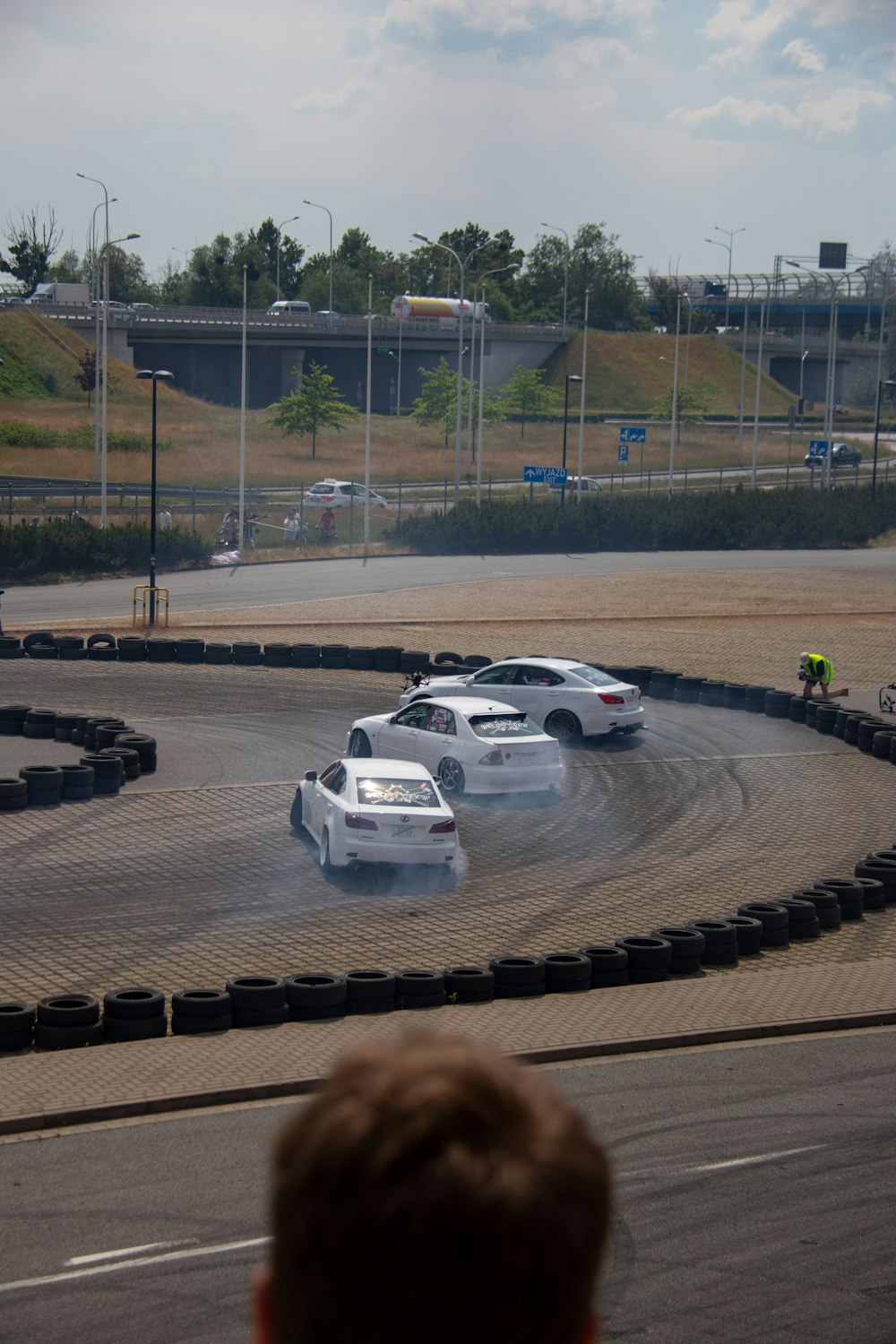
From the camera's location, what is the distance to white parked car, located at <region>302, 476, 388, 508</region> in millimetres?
72938

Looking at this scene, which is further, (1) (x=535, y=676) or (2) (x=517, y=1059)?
(1) (x=535, y=676)

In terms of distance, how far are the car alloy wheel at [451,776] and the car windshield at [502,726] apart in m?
0.64

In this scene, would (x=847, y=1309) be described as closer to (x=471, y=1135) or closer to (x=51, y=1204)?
(x=51, y=1204)

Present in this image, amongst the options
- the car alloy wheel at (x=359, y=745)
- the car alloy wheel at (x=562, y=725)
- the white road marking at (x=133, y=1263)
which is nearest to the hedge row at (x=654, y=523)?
the car alloy wheel at (x=562, y=725)

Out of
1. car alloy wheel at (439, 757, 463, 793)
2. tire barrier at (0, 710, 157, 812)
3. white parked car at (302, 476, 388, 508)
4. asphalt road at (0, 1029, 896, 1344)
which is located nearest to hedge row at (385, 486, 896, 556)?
white parked car at (302, 476, 388, 508)

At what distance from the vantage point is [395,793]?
17750 millimetres

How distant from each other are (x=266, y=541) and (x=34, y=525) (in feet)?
46.3

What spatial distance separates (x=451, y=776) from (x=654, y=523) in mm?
48793

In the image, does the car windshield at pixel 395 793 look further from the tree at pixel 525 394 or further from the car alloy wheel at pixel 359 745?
the tree at pixel 525 394

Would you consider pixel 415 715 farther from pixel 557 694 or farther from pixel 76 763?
pixel 76 763

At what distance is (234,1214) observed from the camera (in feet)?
27.5

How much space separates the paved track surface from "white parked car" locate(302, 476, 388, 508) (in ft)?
148

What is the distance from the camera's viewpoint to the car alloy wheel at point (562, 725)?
Answer: 26500mm

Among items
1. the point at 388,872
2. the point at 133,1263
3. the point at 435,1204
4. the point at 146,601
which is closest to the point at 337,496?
the point at 146,601
